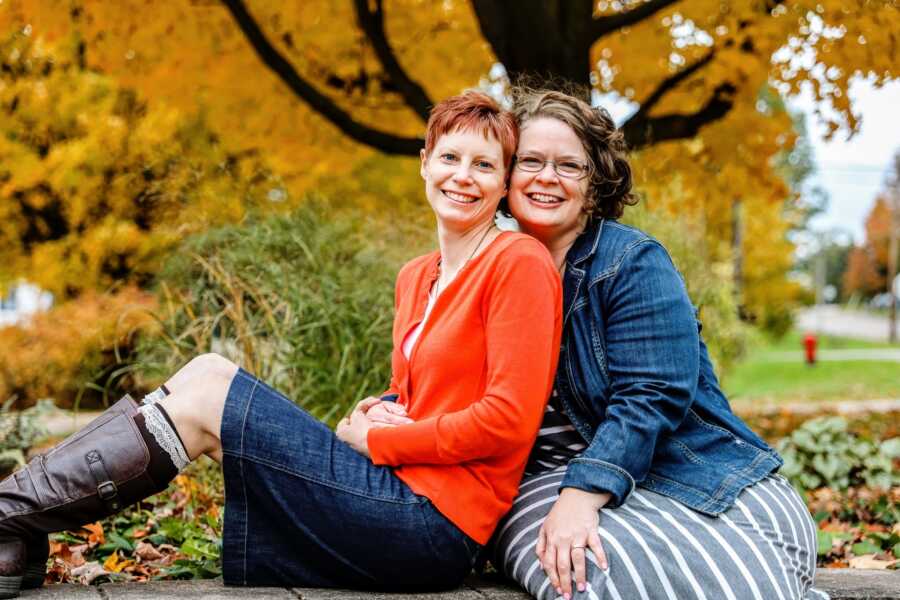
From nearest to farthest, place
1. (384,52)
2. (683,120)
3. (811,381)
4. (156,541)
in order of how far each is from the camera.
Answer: (156,541), (384,52), (683,120), (811,381)

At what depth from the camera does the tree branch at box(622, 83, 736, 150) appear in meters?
6.25

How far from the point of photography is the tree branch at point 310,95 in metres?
5.68

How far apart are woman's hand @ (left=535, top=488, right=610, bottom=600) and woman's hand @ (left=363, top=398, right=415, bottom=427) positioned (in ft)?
1.36

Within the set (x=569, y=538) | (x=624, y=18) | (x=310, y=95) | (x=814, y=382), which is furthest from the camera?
(x=814, y=382)

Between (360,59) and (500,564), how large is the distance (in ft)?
18.0

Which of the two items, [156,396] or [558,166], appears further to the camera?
[558,166]

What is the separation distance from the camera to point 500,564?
7.90 feet

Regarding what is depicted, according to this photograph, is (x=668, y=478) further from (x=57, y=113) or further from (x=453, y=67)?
(x=57, y=113)

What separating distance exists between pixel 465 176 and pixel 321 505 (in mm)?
869

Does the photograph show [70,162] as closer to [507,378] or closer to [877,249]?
[507,378]

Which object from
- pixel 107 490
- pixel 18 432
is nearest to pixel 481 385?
pixel 107 490

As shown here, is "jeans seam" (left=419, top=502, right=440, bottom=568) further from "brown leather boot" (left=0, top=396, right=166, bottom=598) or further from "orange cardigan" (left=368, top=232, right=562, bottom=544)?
"brown leather boot" (left=0, top=396, right=166, bottom=598)

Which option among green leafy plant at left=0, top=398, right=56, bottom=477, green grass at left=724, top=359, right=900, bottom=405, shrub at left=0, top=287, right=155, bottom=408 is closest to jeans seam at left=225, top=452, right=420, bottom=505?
green leafy plant at left=0, top=398, right=56, bottom=477

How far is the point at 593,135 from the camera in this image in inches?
96.7
